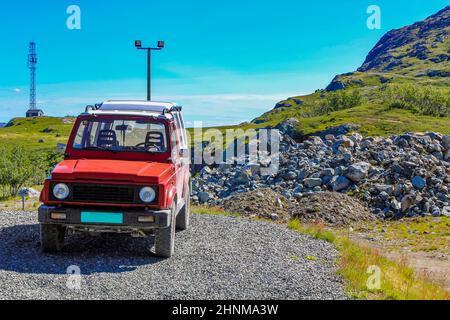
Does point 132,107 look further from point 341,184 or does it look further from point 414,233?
point 341,184

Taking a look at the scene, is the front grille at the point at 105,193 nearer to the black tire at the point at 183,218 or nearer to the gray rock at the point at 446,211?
the black tire at the point at 183,218

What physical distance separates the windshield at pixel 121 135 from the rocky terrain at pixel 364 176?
1242 centimetres

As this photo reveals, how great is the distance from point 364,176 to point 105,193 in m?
20.8

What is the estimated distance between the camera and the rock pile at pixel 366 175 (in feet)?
83.9

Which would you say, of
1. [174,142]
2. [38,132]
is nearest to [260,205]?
[174,142]

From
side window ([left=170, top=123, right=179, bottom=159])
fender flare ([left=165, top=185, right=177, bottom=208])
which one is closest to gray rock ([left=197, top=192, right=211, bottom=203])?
side window ([left=170, top=123, right=179, bottom=159])

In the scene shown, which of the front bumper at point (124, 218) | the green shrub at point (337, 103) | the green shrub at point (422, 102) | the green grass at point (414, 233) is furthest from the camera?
the green shrub at point (337, 103)

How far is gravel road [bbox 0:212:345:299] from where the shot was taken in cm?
771

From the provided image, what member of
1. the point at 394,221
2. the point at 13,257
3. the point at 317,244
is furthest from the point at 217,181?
the point at 13,257

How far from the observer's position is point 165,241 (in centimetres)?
977

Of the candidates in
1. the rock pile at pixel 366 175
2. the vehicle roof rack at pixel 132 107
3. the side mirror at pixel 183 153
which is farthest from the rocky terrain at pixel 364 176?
the vehicle roof rack at pixel 132 107

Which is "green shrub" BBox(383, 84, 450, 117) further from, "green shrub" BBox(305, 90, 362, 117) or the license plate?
the license plate

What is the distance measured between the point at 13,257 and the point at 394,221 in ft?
63.2
